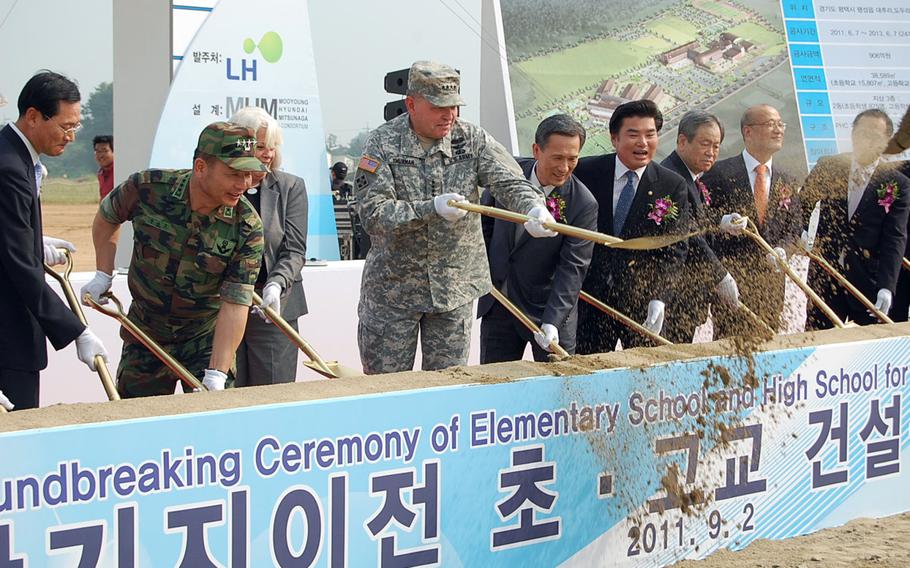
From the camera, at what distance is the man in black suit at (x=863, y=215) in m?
6.46

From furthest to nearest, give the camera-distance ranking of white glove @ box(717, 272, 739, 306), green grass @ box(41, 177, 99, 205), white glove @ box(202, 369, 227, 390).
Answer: green grass @ box(41, 177, 99, 205) < white glove @ box(717, 272, 739, 306) < white glove @ box(202, 369, 227, 390)

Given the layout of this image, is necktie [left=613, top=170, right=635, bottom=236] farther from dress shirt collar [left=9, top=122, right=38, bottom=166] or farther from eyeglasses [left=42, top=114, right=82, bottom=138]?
dress shirt collar [left=9, top=122, right=38, bottom=166]

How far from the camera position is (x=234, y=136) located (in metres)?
3.62

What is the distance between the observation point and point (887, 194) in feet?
21.0

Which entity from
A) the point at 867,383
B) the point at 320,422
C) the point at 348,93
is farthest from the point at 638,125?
the point at 348,93

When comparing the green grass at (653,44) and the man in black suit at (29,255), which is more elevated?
the green grass at (653,44)

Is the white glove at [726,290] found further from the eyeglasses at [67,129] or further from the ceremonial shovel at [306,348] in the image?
the eyeglasses at [67,129]

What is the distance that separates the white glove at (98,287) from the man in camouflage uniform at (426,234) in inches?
38.0

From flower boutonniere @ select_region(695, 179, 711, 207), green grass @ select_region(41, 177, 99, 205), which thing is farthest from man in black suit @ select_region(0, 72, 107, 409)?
green grass @ select_region(41, 177, 99, 205)

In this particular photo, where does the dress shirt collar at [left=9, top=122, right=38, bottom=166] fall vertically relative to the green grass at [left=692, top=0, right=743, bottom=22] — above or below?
below

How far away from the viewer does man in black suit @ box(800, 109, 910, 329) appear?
6461mm

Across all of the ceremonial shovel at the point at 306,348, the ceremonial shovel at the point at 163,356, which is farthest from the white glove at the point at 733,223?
the ceremonial shovel at the point at 163,356

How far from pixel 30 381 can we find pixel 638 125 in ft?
9.21

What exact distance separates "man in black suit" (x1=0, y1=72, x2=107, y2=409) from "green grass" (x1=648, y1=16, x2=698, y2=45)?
7.17 metres
